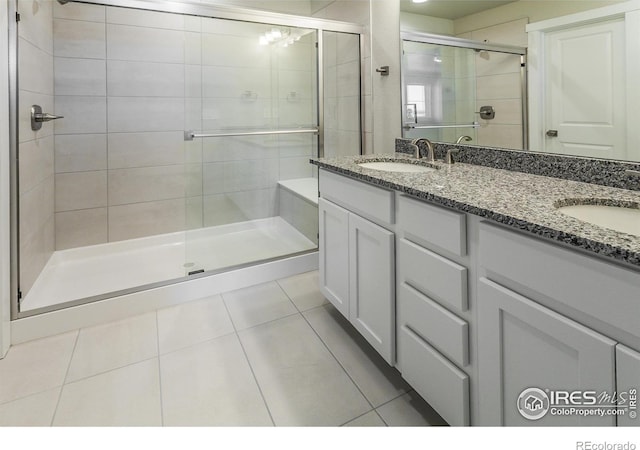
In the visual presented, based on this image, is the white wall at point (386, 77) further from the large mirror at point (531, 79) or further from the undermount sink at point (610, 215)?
the undermount sink at point (610, 215)

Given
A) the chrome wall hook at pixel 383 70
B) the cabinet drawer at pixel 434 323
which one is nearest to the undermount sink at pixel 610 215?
the cabinet drawer at pixel 434 323

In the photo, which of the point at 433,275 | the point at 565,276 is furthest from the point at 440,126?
the point at 565,276

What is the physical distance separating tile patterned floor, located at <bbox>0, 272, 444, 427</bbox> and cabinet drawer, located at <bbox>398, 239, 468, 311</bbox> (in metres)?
0.48

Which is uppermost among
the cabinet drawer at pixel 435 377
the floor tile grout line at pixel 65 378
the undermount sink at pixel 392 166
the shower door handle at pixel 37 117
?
the shower door handle at pixel 37 117

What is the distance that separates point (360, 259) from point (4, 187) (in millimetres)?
1625

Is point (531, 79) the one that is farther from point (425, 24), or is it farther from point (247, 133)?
point (247, 133)

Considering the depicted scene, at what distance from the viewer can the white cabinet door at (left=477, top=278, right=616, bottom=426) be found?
0.72m

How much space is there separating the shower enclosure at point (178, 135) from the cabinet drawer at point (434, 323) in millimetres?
1396

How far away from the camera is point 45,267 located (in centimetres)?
242

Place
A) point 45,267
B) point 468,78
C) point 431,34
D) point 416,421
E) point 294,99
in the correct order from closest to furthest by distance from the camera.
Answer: point 416,421, point 468,78, point 431,34, point 45,267, point 294,99

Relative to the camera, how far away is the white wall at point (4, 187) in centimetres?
160
